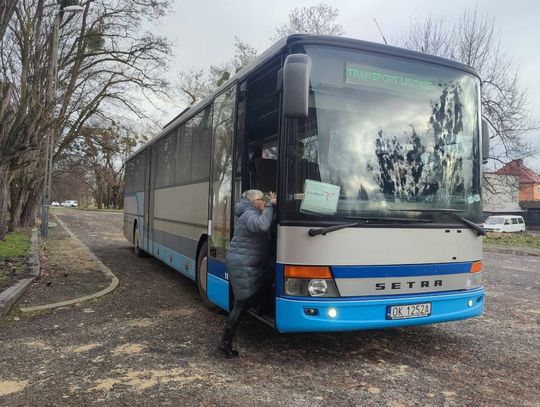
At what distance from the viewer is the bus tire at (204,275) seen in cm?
698

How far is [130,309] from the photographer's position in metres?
7.30

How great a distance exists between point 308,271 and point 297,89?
169 cm

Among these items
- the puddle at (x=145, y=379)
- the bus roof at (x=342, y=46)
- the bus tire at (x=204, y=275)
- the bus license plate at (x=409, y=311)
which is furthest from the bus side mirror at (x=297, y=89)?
the bus tire at (x=204, y=275)

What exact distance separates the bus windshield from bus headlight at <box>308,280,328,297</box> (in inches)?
24.4

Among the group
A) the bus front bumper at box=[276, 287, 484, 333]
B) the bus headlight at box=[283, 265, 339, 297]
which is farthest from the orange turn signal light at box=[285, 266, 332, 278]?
the bus front bumper at box=[276, 287, 484, 333]

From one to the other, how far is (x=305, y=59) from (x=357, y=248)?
1.84 m

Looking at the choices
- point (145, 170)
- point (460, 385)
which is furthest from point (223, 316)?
point (145, 170)

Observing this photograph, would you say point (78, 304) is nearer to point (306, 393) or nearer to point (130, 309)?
point (130, 309)

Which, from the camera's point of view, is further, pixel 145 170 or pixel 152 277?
pixel 145 170

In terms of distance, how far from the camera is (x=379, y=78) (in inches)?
199

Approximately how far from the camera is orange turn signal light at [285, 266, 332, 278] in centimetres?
468

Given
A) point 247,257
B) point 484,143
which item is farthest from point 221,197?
point 484,143

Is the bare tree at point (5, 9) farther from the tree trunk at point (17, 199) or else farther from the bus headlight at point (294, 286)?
the tree trunk at point (17, 199)

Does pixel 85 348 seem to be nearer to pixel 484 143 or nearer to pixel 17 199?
pixel 484 143
